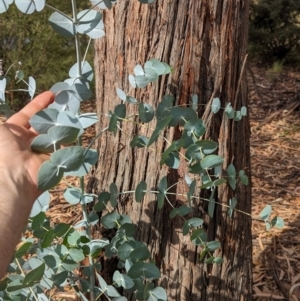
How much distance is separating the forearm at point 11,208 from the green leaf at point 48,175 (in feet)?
0.41

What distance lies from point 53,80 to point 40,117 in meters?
3.66

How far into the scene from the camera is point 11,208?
95 cm

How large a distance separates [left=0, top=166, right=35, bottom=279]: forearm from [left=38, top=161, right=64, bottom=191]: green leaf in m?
0.12

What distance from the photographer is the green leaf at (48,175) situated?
0.84 m

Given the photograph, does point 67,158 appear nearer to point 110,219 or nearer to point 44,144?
point 44,144

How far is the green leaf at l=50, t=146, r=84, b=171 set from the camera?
2.75ft

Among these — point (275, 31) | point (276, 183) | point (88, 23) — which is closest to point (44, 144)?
point (88, 23)

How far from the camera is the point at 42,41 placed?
173 inches

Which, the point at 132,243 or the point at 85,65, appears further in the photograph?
the point at 132,243

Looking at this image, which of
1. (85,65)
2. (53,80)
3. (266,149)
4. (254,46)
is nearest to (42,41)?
(53,80)

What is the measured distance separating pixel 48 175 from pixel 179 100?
0.63m

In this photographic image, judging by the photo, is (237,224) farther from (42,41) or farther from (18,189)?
(42,41)

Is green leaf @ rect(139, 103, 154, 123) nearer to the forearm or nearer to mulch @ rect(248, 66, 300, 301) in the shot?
the forearm

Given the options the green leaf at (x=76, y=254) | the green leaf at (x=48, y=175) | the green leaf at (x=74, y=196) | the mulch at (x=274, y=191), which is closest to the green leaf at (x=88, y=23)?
the green leaf at (x=48, y=175)
